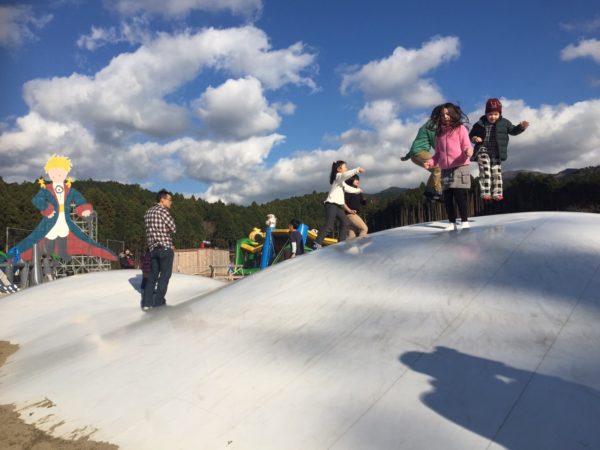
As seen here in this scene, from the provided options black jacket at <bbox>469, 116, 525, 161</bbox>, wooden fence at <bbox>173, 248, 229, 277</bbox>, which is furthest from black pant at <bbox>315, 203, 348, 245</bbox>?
wooden fence at <bbox>173, 248, 229, 277</bbox>

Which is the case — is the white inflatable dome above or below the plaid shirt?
below

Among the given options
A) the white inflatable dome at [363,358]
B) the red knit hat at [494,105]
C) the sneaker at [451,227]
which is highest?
the red knit hat at [494,105]

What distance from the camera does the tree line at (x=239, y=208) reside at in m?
54.1

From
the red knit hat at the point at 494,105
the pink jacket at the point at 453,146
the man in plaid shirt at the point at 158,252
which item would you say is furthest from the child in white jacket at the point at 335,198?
the man in plaid shirt at the point at 158,252

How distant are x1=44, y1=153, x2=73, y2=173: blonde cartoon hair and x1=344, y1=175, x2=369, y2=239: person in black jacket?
76.4ft

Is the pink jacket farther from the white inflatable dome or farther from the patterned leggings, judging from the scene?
the white inflatable dome

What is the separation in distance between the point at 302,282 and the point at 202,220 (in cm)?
10516

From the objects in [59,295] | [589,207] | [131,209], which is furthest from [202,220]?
[59,295]

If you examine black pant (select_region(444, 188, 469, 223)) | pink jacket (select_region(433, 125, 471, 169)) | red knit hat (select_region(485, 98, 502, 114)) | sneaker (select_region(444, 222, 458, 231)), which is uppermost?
red knit hat (select_region(485, 98, 502, 114))

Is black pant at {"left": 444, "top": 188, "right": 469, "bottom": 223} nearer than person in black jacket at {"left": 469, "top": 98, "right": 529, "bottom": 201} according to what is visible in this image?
Yes

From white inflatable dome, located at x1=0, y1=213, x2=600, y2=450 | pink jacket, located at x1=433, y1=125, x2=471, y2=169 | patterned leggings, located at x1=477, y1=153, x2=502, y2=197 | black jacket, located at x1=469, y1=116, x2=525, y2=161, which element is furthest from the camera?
patterned leggings, located at x1=477, y1=153, x2=502, y2=197

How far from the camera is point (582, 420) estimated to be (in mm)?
2254

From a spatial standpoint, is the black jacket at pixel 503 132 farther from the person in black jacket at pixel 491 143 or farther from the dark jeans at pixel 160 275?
the dark jeans at pixel 160 275

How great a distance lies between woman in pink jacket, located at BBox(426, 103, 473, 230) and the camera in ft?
18.5
